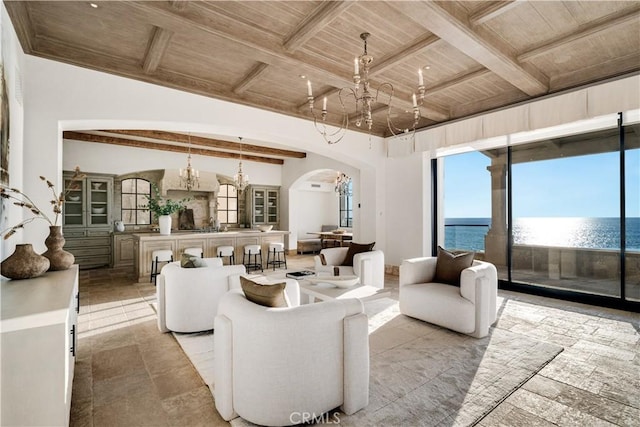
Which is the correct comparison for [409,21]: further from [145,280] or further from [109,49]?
[145,280]

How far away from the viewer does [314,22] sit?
273cm

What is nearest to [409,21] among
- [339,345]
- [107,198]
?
[339,345]

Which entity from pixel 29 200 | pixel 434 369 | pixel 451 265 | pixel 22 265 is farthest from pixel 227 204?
pixel 434 369

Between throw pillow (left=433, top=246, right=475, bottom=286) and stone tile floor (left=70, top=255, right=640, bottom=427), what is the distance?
0.71 m

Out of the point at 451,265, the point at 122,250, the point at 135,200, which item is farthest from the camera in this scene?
the point at 135,200

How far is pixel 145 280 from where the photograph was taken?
18.5ft

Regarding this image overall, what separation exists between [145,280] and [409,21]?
19.1ft

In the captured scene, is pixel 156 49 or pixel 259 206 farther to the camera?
pixel 259 206

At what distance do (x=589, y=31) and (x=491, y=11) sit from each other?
3.90ft

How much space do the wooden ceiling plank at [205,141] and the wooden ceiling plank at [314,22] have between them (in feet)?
15.1

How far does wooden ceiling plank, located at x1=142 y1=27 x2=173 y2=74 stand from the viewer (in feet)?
9.70

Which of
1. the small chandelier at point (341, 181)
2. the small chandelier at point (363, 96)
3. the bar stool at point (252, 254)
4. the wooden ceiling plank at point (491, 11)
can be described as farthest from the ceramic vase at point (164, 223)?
the wooden ceiling plank at point (491, 11)
